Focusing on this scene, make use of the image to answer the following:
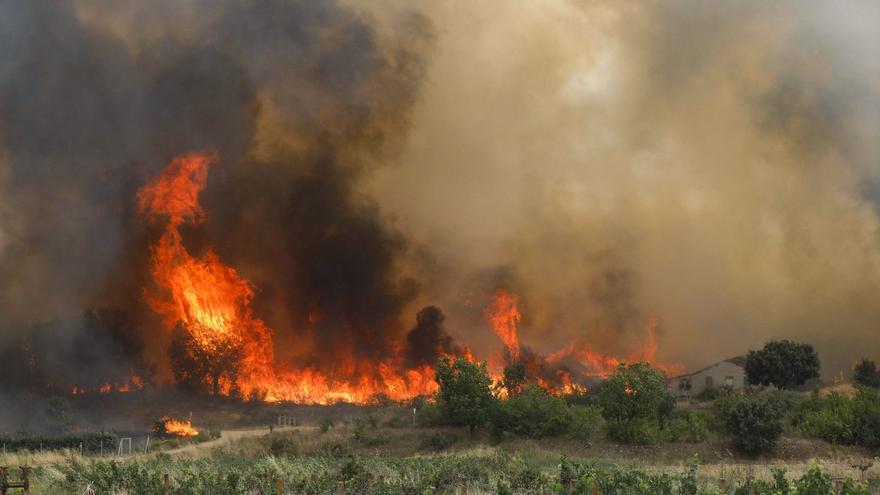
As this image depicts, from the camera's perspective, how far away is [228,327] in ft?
309

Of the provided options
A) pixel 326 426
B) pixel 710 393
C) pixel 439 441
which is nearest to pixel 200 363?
pixel 326 426

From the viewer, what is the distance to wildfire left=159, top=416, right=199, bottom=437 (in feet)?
236

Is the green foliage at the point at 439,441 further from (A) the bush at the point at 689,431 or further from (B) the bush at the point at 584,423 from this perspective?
(A) the bush at the point at 689,431

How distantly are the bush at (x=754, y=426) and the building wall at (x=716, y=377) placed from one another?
49.0m

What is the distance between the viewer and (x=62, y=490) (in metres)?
34.4

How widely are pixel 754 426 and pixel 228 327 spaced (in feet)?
209

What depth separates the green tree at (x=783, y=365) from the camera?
296 ft

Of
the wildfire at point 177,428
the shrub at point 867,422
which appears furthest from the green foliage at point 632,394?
the wildfire at point 177,428

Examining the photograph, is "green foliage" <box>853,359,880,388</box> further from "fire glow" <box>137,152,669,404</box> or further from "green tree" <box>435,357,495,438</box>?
"green tree" <box>435,357,495,438</box>

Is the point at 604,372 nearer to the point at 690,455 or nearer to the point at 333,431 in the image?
the point at 333,431

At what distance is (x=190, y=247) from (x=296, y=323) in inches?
640

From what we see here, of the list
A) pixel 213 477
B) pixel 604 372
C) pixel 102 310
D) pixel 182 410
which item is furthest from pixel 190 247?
pixel 213 477

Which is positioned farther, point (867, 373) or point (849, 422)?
point (867, 373)

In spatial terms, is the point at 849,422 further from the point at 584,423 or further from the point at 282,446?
the point at 282,446
